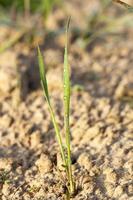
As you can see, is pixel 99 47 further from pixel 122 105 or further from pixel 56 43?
pixel 122 105

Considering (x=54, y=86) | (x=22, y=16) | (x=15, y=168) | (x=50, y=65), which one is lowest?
(x=15, y=168)

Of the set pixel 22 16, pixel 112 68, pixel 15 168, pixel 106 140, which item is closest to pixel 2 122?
pixel 15 168

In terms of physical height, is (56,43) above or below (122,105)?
above

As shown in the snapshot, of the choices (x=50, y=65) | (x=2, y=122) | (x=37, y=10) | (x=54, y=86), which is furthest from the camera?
(x=37, y=10)

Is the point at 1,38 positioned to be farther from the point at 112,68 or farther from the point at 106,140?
the point at 106,140

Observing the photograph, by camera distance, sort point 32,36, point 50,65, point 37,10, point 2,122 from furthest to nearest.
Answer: point 37,10, point 32,36, point 50,65, point 2,122

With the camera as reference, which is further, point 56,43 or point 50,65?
point 56,43
